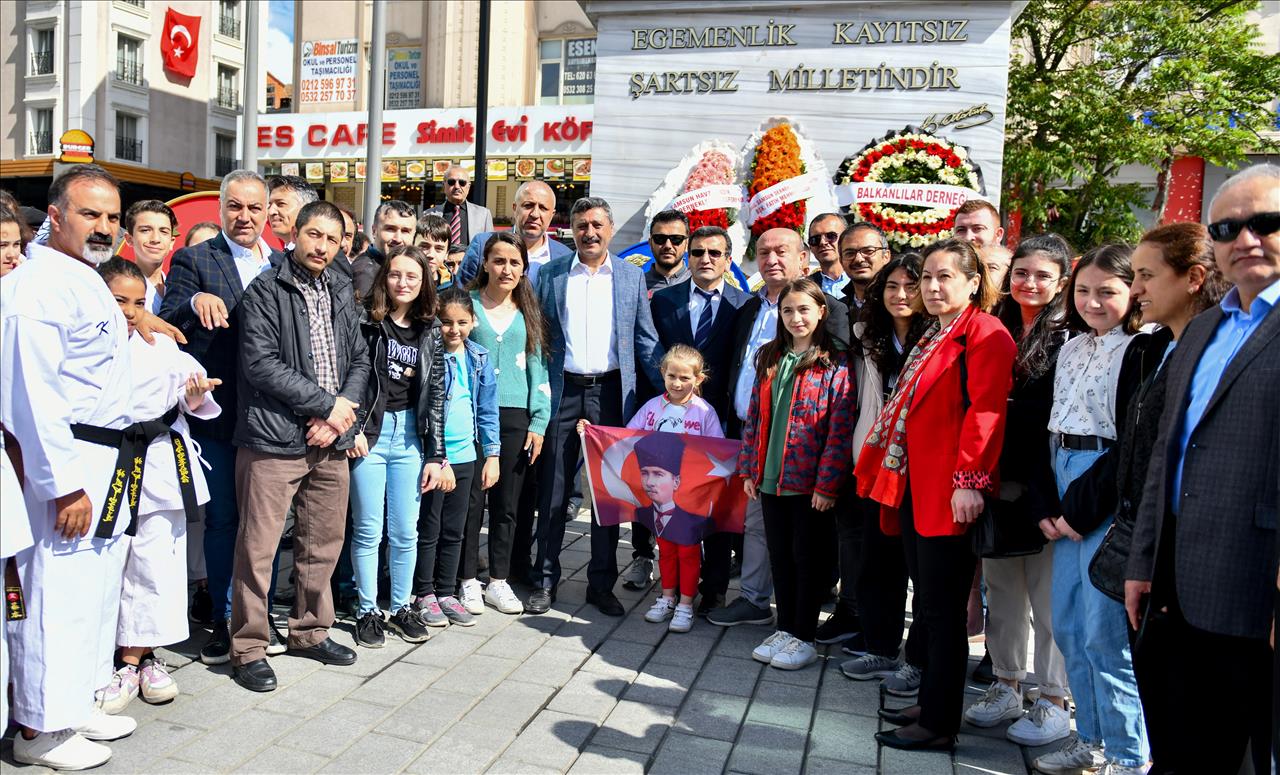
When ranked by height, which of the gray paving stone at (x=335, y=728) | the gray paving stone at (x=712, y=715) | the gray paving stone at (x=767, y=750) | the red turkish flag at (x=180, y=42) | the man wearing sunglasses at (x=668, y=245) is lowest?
the gray paving stone at (x=712, y=715)

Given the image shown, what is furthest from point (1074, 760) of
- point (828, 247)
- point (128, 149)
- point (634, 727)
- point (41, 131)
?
point (41, 131)

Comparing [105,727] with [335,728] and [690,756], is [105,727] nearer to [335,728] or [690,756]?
[335,728]

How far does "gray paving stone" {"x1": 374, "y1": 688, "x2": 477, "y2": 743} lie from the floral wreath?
18.0 feet

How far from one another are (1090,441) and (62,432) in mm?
3557

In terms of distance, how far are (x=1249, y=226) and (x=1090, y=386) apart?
3.60ft

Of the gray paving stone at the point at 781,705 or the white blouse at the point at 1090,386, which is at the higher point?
the white blouse at the point at 1090,386

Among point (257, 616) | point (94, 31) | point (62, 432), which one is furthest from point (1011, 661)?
point (94, 31)

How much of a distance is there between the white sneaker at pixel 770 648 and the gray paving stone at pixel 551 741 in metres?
1.12

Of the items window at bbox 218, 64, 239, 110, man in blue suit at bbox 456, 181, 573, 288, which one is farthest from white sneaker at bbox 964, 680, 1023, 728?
window at bbox 218, 64, 239, 110

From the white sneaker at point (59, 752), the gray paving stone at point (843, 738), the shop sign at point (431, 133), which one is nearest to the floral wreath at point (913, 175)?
the gray paving stone at point (843, 738)

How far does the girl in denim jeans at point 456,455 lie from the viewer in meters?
4.93

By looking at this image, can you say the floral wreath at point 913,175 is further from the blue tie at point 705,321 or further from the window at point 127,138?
the window at point 127,138

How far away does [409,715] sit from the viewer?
12.3ft

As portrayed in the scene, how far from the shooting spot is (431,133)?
23781mm
